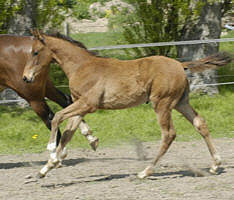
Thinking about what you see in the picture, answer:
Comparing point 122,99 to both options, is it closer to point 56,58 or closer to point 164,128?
point 164,128

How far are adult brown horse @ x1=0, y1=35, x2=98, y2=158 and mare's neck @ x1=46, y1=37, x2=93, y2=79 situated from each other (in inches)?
32.9

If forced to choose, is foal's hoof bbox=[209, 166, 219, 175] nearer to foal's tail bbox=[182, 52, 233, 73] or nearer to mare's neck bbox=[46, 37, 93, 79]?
foal's tail bbox=[182, 52, 233, 73]

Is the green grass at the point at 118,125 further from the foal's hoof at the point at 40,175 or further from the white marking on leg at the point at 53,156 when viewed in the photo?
the white marking on leg at the point at 53,156

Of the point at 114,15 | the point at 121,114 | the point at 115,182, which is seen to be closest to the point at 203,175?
the point at 115,182

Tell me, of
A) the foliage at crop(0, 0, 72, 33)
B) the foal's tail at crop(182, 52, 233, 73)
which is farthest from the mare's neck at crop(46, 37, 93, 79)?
the foliage at crop(0, 0, 72, 33)

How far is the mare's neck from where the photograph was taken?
17.9ft

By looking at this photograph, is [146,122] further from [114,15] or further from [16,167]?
[114,15]

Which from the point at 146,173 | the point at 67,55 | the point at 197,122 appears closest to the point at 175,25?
the point at 197,122

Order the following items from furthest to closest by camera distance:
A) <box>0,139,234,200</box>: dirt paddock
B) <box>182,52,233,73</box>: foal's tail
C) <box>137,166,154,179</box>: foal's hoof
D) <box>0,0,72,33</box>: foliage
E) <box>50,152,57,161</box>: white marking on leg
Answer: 1. <box>0,0,72,33</box>: foliage
2. <box>182,52,233,73</box>: foal's tail
3. <box>137,166,154,179</box>: foal's hoof
4. <box>50,152,57,161</box>: white marking on leg
5. <box>0,139,234,200</box>: dirt paddock

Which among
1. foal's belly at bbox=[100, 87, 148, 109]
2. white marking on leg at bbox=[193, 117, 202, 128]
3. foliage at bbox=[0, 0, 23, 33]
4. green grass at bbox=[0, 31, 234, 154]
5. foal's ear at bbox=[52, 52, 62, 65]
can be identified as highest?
foal's ear at bbox=[52, 52, 62, 65]

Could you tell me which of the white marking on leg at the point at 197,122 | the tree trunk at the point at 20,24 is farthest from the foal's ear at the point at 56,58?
the tree trunk at the point at 20,24

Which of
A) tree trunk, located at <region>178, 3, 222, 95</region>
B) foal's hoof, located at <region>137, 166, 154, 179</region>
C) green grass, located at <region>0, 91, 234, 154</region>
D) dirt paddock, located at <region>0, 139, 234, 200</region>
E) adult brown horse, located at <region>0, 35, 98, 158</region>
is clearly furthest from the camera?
tree trunk, located at <region>178, 3, 222, 95</region>

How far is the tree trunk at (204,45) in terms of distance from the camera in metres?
9.81

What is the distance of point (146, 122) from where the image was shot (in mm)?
8406
